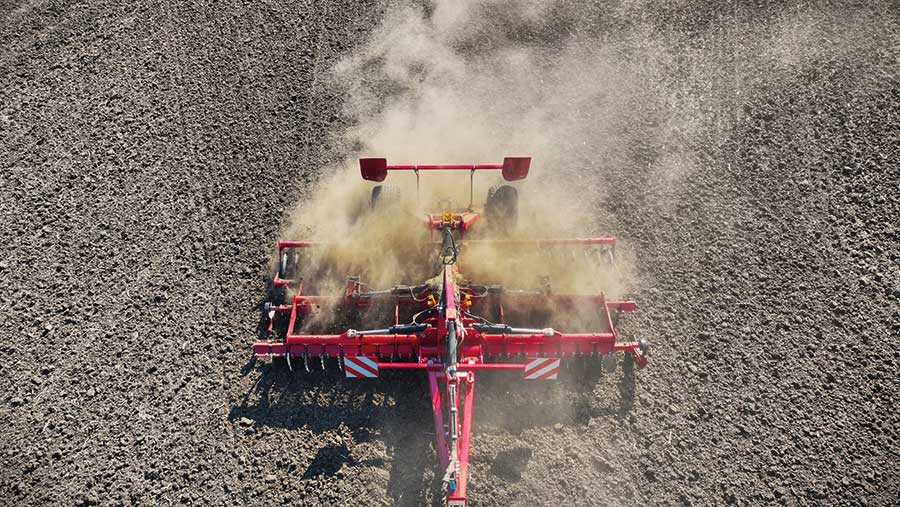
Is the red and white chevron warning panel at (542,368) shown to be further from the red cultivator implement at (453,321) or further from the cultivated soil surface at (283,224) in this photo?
the cultivated soil surface at (283,224)

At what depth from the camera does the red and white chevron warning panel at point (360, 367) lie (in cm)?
735

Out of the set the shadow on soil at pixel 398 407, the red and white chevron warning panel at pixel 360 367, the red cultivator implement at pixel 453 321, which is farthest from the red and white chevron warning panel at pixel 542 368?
the red and white chevron warning panel at pixel 360 367

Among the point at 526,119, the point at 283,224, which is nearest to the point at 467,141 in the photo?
the point at 526,119

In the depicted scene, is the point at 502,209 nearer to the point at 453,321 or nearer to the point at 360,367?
the point at 453,321

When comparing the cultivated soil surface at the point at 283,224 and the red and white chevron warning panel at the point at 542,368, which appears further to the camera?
the cultivated soil surface at the point at 283,224

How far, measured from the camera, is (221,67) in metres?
12.6

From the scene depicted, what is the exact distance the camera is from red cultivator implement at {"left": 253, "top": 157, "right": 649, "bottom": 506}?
7234mm

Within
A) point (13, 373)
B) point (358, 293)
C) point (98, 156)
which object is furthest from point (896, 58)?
point (13, 373)

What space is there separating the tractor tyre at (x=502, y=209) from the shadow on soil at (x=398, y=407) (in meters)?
2.37

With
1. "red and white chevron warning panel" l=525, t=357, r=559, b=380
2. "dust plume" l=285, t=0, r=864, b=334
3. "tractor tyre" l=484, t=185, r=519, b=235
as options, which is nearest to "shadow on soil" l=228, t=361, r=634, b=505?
"red and white chevron warning panel" l=525, t=357, r=559, b=380

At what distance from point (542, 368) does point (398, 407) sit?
198cm

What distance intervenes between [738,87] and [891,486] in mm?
8039

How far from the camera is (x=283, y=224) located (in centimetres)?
993

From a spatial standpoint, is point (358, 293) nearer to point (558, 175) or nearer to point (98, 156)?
point (558, 175)
